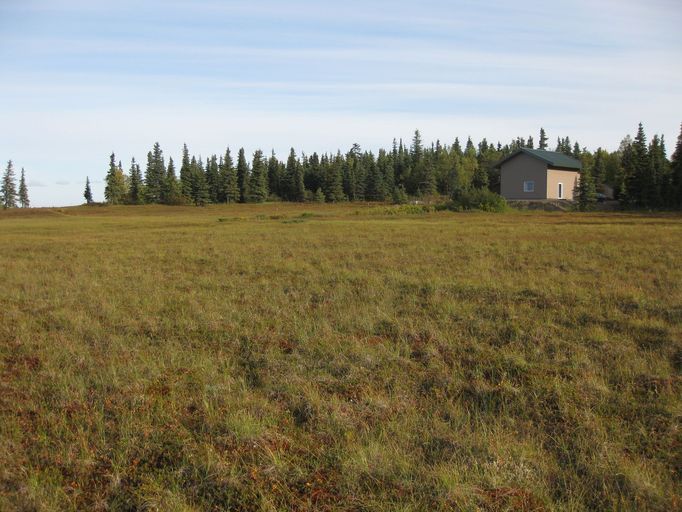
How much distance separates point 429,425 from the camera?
5.60 metres

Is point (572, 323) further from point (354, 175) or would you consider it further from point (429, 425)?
point (354, 175)

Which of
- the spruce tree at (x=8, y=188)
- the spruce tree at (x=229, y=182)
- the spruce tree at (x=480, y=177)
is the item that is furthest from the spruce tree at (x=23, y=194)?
the spruce tree at (x=480, y=177)

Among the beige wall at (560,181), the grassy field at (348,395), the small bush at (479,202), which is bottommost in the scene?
the grassy field at (348,395)

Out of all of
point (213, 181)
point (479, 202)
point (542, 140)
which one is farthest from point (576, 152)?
point (479, 202)

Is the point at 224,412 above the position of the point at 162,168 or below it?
below

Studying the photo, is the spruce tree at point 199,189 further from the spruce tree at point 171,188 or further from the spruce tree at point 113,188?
the spruce tree at point 113,188

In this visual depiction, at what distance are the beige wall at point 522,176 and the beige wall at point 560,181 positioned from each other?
71 centimetres

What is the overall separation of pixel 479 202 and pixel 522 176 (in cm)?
1296

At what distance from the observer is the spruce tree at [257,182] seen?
373 ft

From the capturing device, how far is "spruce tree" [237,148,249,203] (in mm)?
114688

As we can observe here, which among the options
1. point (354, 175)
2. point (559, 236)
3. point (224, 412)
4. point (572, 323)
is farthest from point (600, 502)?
point (354, 175)

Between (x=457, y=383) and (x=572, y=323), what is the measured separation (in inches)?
146

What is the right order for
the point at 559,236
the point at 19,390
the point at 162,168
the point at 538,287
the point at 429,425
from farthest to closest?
the point at 162,168
the point at 559,236
the point at 538,287
the point at 19,390
the point at 429,425

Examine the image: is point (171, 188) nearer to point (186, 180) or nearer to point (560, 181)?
point (186, 180)
